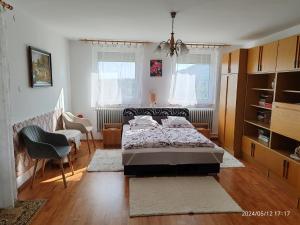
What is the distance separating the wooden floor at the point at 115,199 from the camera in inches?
95.6

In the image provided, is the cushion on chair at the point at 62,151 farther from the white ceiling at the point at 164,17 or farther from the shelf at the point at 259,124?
the shelf at the point at 259,124

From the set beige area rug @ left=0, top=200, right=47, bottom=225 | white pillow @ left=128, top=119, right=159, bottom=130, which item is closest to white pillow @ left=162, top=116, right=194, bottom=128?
white pillow @ left=128, top=119, right=159, bottom=130

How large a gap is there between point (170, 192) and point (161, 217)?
0.55 metres

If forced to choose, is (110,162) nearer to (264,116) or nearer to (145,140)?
(145,140)

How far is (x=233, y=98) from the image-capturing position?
14.7 feet

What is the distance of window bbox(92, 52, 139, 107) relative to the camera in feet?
17.4

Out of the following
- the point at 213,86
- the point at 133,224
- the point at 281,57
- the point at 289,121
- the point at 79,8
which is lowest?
the point at 133,224

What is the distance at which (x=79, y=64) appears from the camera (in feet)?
17.5

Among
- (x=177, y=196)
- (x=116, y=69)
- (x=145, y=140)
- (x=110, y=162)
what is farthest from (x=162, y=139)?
(x=116, y=69)

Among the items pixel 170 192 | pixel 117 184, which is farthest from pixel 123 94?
pixel 170 192

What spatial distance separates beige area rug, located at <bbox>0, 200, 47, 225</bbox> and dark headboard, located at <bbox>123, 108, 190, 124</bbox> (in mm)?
2838

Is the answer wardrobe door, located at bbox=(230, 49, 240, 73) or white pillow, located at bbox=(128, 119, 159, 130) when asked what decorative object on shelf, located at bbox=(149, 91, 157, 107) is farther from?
wardrobe door, located at bbox=(230, 49, 240, 73)

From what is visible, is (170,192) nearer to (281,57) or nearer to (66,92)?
(281,57)

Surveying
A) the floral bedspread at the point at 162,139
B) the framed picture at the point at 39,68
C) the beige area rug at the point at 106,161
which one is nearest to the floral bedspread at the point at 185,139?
the floral bedspread at the point at 162,139
